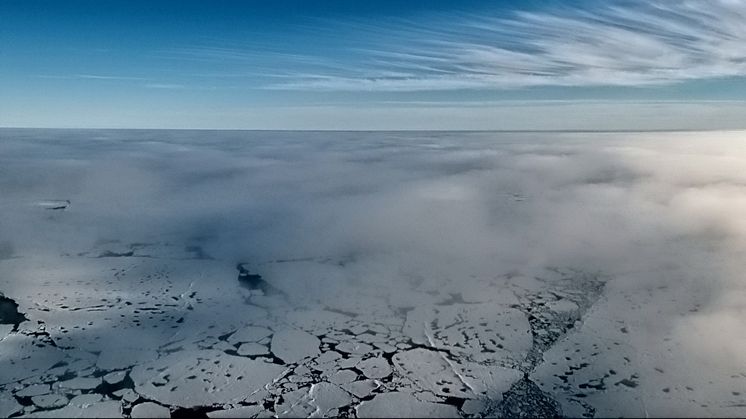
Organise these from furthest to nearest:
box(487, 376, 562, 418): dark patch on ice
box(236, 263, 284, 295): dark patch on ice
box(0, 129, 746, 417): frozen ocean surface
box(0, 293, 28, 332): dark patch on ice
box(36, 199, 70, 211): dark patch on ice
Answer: box(36, 199, 70, 211): dark patch on ice → box(236, 263, 284, 295): dark patch on ice → box(0, 293, 28, 332): dark patch on ice → box(0, 129, 746, 417): frozen ocean surface → box(487, 376, 562, 418): dark patch on ice

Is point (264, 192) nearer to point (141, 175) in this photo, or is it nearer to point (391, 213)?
point (391, 213)

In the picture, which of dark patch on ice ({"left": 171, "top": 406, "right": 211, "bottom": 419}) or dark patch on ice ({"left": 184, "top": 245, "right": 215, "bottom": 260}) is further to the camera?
dark patch on ice ({"left": 184, "top": 245, "right": 215, "bottom": 260})

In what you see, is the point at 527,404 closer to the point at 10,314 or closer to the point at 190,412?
the point at 190,412

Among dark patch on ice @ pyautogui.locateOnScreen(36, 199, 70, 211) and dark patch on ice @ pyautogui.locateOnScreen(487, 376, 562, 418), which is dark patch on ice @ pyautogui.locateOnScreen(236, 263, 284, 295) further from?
dark patch on ice @ pyautogui.locateOnScreen(36, 199, 70, 211)

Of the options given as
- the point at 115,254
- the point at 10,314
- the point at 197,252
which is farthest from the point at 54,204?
the point at 10,314

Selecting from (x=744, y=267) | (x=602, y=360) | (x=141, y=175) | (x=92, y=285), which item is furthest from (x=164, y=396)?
(x=141, y=175)

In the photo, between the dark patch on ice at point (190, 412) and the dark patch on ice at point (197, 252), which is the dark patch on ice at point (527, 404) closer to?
the dark patch on ice at point (190, 412)

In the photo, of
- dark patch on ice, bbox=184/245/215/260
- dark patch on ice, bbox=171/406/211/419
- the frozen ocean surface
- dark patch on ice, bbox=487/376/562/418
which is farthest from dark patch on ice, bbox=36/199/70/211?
dark patch on ice, bbox=487/376/562/418
